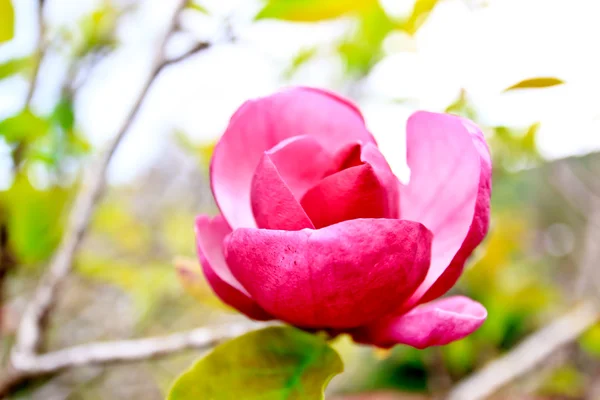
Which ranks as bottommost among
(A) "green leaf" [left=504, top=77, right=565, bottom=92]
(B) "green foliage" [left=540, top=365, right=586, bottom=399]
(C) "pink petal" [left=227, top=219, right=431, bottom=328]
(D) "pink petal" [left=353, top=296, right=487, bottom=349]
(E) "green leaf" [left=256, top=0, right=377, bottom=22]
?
(B) "green foliage" [left=540, top=365, right=586, bottom=399]

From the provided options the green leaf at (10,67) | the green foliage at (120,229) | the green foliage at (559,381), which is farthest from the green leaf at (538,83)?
the green foliage at (559,381)

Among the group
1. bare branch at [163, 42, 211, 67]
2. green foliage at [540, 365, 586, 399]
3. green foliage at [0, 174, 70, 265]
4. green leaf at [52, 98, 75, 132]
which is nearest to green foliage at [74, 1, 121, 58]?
green leaf at [52, 98, 75, 132]

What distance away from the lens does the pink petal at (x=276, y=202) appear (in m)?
0.30

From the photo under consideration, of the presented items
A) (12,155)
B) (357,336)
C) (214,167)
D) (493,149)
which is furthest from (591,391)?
(12,155)

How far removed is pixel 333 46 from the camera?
111 centimetres

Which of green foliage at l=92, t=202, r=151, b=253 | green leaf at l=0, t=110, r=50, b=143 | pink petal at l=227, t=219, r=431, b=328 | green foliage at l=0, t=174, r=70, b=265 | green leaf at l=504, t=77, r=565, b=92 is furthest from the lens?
green foliage at l=92, t=202, r=151, b=253

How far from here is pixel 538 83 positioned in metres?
0.45

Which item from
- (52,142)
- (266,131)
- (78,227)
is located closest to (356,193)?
(266,131)

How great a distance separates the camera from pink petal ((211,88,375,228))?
0.37 m

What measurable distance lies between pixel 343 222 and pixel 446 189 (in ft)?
0.41

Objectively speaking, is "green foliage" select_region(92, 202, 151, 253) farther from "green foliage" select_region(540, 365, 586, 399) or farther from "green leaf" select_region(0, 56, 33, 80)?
"green foliage" select_region(540, 365, 586, 399)

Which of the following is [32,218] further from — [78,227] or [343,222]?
[343,222]

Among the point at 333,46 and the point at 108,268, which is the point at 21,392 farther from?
the point at 333,46

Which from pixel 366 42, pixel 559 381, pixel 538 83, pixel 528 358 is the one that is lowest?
pixel 559 381
